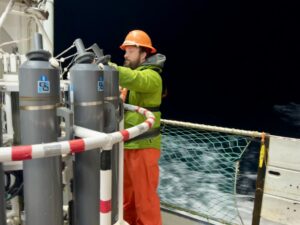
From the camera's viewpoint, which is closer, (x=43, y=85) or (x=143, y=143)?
(x=43, y=85)

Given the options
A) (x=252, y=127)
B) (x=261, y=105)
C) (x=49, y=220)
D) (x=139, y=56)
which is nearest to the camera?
(x=49, y=220)

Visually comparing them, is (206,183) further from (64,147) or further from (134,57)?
(64,147)

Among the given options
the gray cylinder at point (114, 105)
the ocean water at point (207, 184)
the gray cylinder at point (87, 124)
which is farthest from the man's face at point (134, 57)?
the ocean water at point (207, 184)

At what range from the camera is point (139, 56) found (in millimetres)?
2607

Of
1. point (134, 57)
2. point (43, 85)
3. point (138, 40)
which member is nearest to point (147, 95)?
point (134, 57)

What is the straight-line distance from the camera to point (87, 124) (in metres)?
1.60

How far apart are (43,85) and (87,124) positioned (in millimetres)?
312

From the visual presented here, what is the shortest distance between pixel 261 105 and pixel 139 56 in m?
A: 23.1

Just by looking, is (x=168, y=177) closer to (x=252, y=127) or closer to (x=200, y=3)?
(x=252, y=127)

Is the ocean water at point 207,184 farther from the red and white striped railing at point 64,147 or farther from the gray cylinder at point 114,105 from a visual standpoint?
the red and white striped railing at point 64,147

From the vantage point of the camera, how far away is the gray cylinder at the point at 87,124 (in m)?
1.58

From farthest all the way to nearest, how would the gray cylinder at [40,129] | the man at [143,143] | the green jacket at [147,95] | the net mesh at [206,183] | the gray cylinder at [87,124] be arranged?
1. the net mesh at [206,183]
2. the man at [143,143]
3. the green jacket at [147,95]
4. the gray cylinder at [87,124]
5. the gray cylinder at [40,129]

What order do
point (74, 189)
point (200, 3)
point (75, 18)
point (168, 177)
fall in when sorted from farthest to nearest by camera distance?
point (200, 3)
point (75, 18)
point (168, 177)
point (74, 189)

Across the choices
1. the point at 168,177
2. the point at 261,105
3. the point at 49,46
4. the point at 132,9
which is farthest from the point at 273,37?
the point at 49,46
